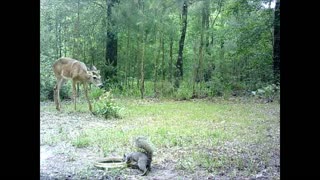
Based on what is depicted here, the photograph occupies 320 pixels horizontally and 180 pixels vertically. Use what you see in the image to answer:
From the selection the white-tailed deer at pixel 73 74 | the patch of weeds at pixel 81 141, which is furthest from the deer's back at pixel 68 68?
the patch of weeds at pixel 81 141

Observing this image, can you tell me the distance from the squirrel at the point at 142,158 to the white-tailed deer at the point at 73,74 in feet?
2.09

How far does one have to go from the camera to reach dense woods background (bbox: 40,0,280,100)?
3639 millimetres

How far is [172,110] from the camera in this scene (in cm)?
369

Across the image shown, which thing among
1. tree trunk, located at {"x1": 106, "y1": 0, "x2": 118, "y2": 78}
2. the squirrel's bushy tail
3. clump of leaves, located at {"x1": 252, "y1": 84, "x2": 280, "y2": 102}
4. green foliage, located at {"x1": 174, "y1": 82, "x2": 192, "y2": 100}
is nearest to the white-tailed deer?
tree trunk, located at {"x1": 106, "y1": 0, "x2": 118, "y2": 78}

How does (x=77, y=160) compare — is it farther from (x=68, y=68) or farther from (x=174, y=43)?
(x=174, y=43)

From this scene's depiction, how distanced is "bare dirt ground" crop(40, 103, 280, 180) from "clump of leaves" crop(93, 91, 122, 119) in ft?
0.27

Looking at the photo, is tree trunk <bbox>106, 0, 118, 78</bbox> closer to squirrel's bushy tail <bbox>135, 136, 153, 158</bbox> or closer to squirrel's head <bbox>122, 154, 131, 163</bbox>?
squirrel's bushy tail <bbox>135, 136, 153, 158</bbox>

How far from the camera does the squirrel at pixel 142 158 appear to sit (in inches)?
132

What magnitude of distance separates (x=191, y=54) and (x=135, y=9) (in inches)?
27.6

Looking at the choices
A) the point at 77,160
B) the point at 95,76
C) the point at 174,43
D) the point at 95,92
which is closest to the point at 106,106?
the point at 95,92

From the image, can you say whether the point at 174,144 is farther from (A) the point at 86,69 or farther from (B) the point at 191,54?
(A) the point at 86,69
